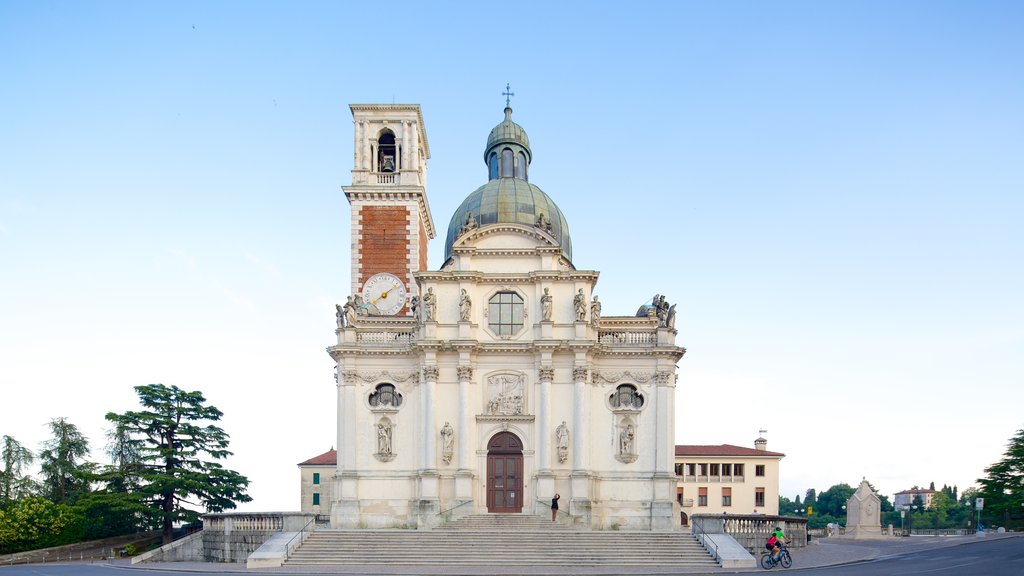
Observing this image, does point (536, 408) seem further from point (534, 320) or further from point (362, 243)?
point (362, 243)

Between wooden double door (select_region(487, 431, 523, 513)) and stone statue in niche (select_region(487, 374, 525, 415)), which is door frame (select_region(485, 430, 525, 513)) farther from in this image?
stone statue in niche (select_region(487, 374, 525, 415))

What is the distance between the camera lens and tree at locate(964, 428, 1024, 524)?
5512cm

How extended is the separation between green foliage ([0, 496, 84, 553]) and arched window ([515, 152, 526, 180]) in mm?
28492

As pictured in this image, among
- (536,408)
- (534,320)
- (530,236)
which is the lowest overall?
(536,408)

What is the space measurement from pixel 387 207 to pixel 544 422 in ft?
52.2

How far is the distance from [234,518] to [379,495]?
621cm

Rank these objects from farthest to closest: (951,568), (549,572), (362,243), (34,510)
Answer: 1. (362,243)
2. (34,510)
3. (549,572)
4. (951,568)

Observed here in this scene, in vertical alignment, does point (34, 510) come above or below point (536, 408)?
below

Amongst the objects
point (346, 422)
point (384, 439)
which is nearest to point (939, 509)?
point (384, 439)

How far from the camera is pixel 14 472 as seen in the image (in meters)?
47.8

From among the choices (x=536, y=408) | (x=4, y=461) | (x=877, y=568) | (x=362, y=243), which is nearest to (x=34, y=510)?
(x=4, y=461)

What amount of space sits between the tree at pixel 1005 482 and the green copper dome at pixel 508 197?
111ft

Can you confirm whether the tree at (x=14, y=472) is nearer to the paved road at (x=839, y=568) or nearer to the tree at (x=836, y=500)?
the paved road at (x=839, y=568)

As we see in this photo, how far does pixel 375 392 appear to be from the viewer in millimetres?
39625
